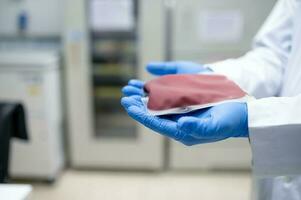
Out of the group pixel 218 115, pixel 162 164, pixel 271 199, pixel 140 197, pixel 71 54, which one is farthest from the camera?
pixel 162 164

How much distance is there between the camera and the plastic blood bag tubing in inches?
32.6

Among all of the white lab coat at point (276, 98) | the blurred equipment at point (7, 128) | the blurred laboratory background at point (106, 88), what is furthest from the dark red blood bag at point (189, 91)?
the blurred laboratory background at point (106, 88)

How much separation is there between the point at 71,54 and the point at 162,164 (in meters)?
1.06

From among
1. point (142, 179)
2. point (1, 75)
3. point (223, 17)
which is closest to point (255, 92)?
point (223, 17)

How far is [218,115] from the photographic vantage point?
0.70 metres

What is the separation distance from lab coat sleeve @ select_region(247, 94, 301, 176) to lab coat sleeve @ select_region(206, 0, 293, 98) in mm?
301

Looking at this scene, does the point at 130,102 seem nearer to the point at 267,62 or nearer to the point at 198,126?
the point at 198,126

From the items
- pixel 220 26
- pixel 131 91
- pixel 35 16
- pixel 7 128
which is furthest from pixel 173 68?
pixel 35 16

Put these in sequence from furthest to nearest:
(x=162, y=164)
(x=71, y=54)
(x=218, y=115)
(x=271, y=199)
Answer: (x=162, y=164)
(x=71, y=54)
(x=271, y=199)
(x=218, y=115)

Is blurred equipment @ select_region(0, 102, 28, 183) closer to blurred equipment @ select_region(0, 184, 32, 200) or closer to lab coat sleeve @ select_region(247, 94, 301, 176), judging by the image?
blurred equipment @ select_region(0, 184, 32, 200)

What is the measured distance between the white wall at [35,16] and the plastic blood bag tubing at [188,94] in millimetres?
1808

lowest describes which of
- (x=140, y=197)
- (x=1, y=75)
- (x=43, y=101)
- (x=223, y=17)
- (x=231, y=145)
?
(x=140, y=197)

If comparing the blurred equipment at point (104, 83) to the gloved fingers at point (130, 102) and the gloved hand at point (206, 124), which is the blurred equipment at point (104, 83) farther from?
the gloved hand at point (206, 124)

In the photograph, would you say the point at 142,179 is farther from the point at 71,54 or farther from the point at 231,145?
the point at 71,54
